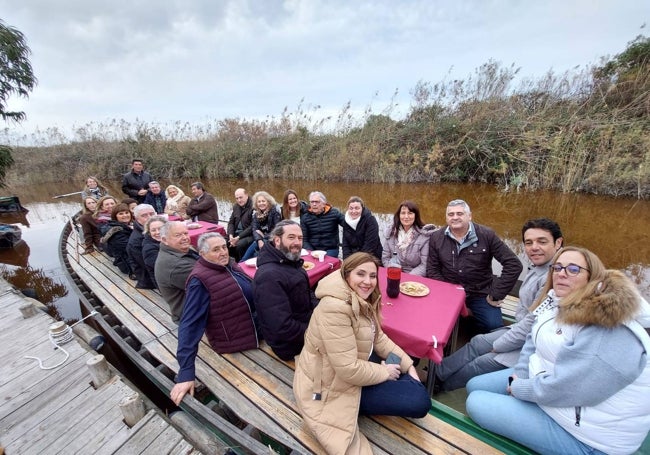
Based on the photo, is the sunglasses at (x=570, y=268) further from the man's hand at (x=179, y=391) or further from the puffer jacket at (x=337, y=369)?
the man's hand at (x=179, y=391)

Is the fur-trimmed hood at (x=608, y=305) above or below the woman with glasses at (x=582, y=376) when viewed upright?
above

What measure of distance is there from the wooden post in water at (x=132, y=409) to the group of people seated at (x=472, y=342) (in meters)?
0.60

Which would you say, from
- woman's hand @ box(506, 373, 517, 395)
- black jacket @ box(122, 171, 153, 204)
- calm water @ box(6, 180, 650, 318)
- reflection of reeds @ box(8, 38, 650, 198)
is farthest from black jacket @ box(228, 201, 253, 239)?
reflection of reeds @ box(8, 38, 650, 198)

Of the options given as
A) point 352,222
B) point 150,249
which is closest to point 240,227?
point 150,249

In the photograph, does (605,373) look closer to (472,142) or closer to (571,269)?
(571,269)

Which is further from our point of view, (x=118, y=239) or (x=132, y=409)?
(x=118, y=239)

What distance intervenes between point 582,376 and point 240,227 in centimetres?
490

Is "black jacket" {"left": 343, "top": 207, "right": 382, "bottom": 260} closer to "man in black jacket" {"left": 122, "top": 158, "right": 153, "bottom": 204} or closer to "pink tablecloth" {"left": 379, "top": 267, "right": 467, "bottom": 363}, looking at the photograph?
"pink tablecloth" {"left": 379, "top": 267, "right": 467, "bottom": 363}

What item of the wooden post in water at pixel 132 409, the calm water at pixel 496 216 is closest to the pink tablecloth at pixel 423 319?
the wooden post in water at pixel 132 409

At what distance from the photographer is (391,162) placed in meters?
11.2

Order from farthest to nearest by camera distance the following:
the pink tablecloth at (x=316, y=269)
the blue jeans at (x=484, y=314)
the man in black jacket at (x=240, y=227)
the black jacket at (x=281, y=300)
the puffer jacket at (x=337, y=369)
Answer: the man in black jacket at (x=240, y=227)
the pink tablecloth at (x=316, y=269)
the blue jeans at (x=484, y=314)
the black jacket at (x=281, y=300)
the puffer jacket at (x=337, y=369)

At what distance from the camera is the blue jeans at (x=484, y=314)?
8.52 feet

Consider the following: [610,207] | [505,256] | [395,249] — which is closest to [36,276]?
[395,249]

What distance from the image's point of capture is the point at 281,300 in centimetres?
186
